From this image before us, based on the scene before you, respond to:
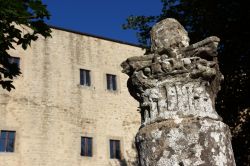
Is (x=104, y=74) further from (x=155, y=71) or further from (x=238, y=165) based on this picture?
(x=155, y=71)

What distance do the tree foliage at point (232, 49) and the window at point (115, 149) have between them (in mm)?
→ 8230

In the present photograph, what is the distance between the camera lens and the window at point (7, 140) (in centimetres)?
1593

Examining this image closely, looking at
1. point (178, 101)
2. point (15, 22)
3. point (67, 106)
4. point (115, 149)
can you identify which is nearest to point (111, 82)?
point (67, 106)

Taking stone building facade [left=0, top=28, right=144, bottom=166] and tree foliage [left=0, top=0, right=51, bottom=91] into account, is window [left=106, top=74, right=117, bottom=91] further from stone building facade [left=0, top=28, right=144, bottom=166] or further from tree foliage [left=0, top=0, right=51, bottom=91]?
tree foliage [left=0, top=0, right=51, bottom=91]

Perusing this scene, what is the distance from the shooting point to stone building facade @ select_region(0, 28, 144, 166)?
1655cm

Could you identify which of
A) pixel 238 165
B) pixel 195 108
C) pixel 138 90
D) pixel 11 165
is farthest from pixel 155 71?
pixel 11 165

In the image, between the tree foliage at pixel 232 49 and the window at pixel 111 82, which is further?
the window at pixel 111 82

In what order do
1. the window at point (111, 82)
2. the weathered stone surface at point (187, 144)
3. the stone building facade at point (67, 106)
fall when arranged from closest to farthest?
the weathered stone surface at point (187, 144)
the stone building facade at point (67, 106)
the window at point (111, 82)

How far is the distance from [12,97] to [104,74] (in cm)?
513

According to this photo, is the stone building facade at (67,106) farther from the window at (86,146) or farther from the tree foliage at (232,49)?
the tree foliage at (232,49)

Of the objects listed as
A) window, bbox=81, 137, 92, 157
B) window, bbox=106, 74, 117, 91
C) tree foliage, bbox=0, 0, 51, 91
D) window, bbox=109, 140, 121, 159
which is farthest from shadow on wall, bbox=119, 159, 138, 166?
tree foliage, bbox=0, 0, 51, 91

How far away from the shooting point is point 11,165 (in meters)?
15.6

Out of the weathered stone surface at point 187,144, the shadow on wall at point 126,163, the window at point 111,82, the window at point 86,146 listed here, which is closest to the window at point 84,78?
the window at point 111,82

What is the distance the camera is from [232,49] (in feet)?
35.5
